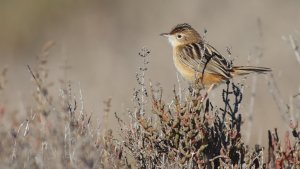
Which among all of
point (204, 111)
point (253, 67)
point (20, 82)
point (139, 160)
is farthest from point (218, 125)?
point (20, 82)

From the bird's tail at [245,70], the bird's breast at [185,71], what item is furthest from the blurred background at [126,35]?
the bird's tail at [245,70]

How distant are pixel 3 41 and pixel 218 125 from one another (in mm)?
14498

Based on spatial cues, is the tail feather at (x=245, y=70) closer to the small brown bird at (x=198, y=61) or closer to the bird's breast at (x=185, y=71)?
the small brown bird at (x=198, y=61)

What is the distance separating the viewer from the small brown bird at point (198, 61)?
8.65 metres

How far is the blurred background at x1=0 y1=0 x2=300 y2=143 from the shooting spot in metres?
16.0

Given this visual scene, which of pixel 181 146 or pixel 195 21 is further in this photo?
pixel 195 21

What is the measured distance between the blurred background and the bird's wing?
4.93 meters

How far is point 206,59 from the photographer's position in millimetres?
8562

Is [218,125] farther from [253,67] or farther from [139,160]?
[253,67]

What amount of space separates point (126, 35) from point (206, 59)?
1190 centimetres

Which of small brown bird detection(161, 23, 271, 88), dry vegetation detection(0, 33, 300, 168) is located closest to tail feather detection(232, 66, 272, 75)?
small brown bird detection(161, 23, 271, 88)

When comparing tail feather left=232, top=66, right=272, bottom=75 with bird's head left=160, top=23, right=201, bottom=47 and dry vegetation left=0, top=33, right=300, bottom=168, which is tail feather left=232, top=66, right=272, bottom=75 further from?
dry vegetation left=0, top=33, right=300, bottom=168

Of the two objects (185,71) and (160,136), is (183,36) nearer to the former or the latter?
(185,71)

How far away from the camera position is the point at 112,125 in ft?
43.3
